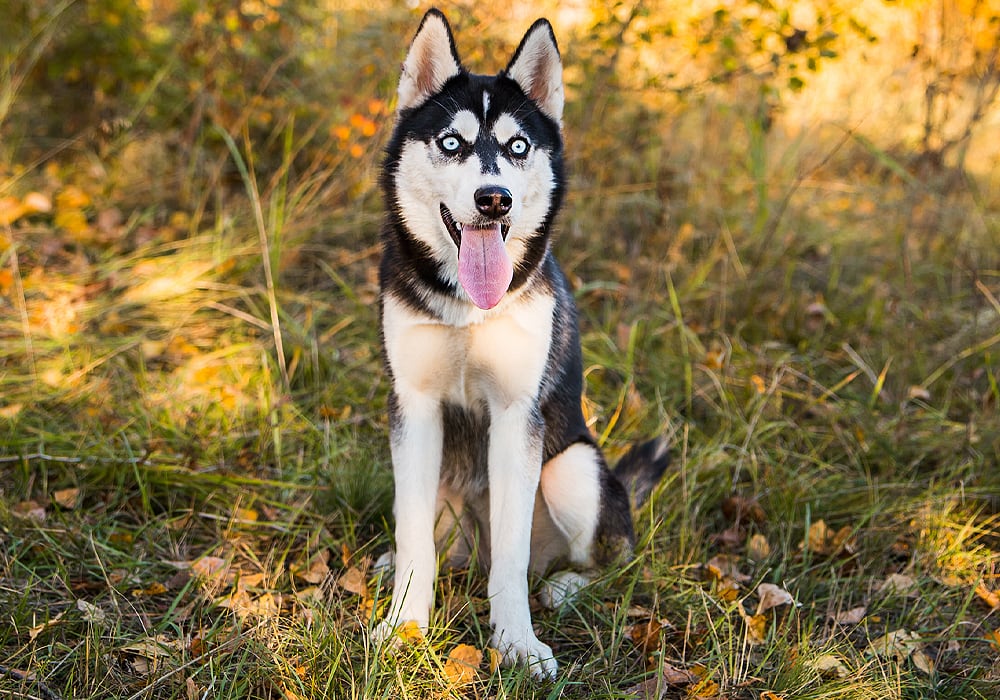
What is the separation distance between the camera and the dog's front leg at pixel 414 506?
260cm

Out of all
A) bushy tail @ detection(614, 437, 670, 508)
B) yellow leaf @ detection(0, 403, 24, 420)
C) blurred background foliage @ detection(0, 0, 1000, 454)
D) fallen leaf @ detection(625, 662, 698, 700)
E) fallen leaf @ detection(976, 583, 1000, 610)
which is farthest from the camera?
blurred background foliage @ detection(0, 0, 1000, 454)

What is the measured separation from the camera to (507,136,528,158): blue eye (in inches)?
101

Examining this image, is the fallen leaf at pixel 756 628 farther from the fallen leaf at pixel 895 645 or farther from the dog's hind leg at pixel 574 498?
the dog's hind leg at pixel 574 498

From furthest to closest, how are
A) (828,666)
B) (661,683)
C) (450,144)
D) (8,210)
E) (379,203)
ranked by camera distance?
1. (379,203)
2. (8,210)
3. (450,144)
4. (828,666)
5. (661,683)

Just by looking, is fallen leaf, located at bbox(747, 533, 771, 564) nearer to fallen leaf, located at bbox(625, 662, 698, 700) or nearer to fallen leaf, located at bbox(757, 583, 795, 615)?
fallen leaf, located at bbox(757, 583, 795, 615)

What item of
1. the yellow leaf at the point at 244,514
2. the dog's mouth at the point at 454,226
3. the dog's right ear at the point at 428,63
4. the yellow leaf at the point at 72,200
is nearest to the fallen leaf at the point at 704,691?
the dog's mouth at the point at 454,226

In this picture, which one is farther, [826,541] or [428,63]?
[826,541]

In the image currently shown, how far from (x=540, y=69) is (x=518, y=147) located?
32 cm

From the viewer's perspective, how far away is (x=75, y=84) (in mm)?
5914

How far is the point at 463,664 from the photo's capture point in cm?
239

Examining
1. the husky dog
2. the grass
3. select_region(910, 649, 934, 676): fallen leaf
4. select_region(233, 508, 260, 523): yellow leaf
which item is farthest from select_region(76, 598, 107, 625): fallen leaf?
select_region(910, 649, 934, 676): fallen leaf

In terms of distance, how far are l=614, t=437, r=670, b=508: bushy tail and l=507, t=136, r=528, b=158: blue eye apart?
134cm

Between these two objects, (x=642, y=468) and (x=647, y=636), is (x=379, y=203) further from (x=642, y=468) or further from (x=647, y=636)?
(x=647, y=636)

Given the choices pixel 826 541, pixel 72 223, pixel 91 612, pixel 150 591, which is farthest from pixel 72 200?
pixel 826 541
